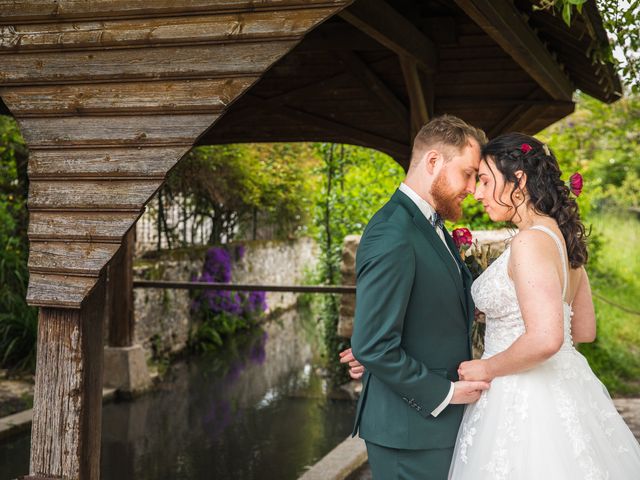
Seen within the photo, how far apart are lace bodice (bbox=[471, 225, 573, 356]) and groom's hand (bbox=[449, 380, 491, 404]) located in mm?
176

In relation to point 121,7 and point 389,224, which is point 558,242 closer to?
point 389,224

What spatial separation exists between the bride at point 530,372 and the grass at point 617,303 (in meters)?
2.94

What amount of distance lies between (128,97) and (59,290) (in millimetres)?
753

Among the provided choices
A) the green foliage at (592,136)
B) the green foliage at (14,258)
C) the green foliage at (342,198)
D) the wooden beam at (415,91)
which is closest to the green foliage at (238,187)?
the green foliage at (342,198)

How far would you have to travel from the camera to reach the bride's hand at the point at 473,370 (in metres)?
2.69

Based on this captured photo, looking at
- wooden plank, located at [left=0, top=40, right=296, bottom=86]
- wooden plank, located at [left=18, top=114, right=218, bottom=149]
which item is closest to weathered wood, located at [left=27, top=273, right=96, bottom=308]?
wooden plank, located at [left=18, top=114, right=218, bottom=149]

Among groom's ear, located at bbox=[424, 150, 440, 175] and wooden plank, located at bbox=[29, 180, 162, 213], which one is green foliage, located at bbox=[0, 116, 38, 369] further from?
groom's ear, located at bbox=[424, 150, 440, 175]

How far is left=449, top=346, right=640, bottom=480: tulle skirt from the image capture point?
2594 mm

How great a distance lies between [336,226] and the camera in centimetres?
1084

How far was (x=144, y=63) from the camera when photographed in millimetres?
2898

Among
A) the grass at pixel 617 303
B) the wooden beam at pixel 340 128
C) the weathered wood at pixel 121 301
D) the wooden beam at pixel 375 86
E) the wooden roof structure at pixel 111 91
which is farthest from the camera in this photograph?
the grass at pixel 617 303

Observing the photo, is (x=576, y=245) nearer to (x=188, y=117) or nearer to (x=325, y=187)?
(x=188, y=117)

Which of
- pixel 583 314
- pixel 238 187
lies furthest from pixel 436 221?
pixel 238 187

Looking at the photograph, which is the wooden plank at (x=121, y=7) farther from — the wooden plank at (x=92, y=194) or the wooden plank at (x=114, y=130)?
the wooden plank at (x=92, y=194)
